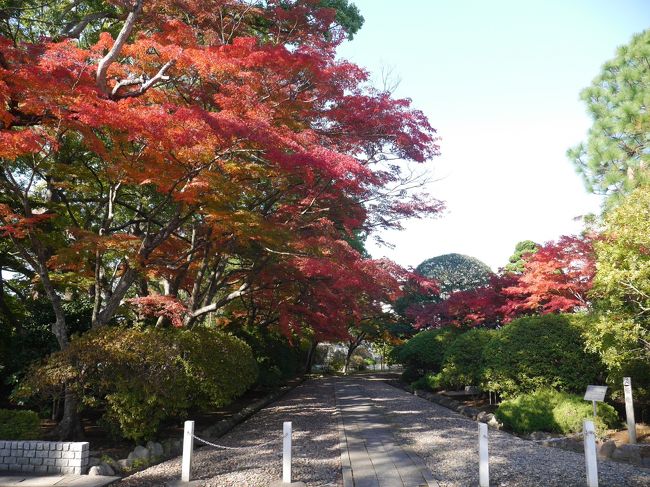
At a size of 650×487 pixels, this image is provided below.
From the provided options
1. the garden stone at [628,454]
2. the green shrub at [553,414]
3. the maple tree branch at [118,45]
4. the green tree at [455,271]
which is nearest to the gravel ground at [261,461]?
the green shrub at [553,414]

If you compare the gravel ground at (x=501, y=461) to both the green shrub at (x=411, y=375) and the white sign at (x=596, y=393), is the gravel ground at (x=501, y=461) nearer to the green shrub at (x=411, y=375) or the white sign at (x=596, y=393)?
the white sign at (x=596, y=393)

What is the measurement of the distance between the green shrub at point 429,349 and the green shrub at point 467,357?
3.79 m

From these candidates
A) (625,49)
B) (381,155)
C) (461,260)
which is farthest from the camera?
(461,260)

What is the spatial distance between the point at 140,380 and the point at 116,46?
552cm

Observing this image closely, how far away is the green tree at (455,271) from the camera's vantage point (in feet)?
99.5

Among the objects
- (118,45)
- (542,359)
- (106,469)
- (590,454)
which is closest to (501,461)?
(590,454)

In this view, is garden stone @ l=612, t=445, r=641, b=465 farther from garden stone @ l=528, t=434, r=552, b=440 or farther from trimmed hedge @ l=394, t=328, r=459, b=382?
trimmed hedge @ l=394, t=328, r=459, b=382

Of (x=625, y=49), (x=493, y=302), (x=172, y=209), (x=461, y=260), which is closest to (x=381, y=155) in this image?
(x=172, y=209)

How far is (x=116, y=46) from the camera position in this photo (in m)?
8.05

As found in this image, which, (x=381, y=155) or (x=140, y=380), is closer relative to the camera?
(x=140, y=380)

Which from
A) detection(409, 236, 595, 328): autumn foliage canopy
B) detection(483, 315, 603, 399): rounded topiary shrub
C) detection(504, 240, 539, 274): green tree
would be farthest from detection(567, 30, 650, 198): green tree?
detection(504, 240, 539, 274): green tree

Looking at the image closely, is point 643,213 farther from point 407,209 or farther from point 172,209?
point 172,209

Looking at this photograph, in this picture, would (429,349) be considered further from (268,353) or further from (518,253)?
(518,253)

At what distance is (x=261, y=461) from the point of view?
7078 millimetres
